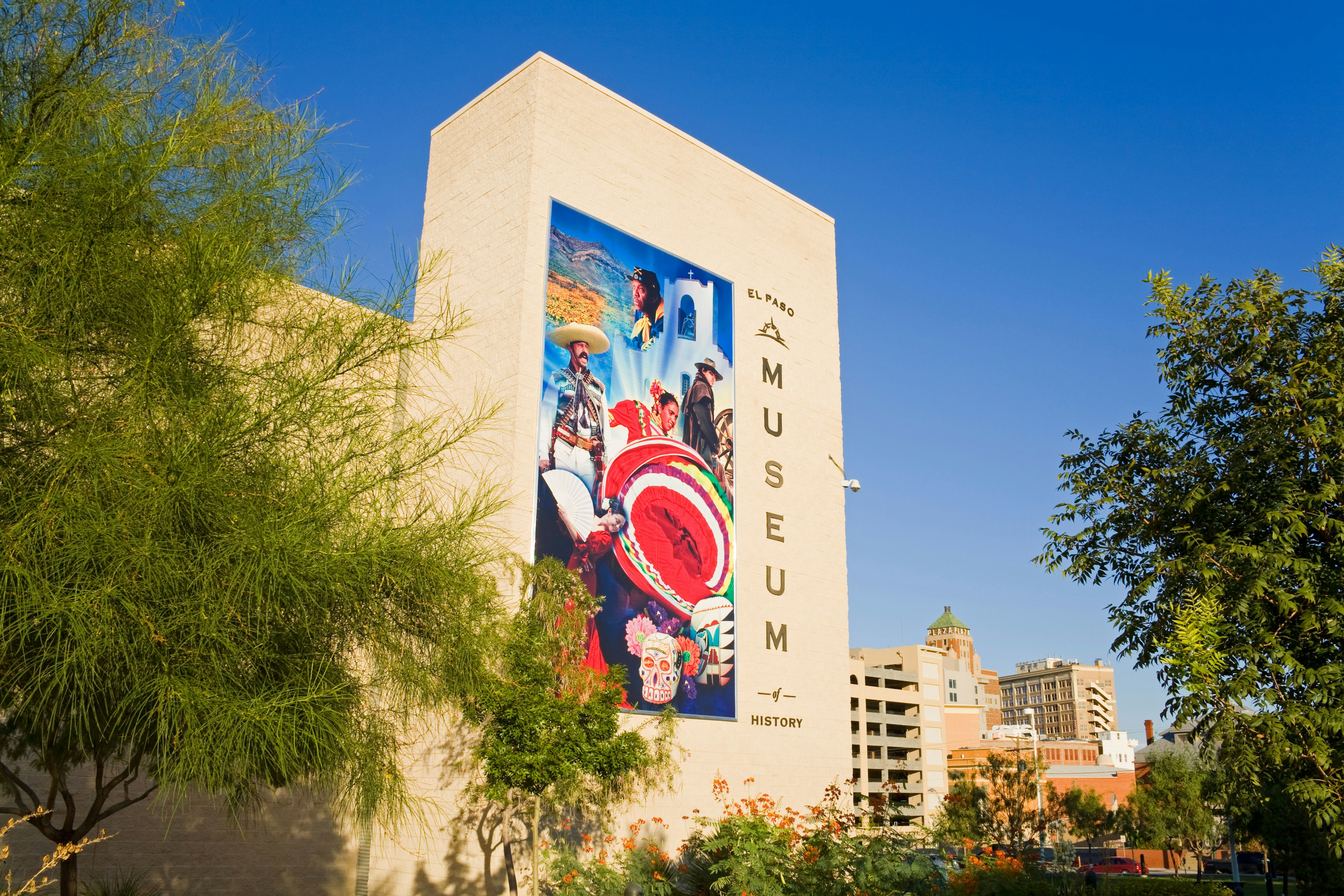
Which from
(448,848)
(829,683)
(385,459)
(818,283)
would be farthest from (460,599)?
(818,283)

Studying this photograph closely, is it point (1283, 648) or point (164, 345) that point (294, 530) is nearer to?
point (164, 345)

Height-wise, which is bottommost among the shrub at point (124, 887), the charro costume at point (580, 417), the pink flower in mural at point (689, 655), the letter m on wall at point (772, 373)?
the shrub at point (124, 887)

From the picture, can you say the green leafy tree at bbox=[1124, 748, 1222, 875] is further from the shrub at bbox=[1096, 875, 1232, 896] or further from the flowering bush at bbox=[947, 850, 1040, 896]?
the flowering bush at bbox=[947, 850, 1040, 896]

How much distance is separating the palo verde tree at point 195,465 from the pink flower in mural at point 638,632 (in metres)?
11.8

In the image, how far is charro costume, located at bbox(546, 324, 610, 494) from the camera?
2105cm

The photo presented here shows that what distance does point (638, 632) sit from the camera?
21062 millimetres

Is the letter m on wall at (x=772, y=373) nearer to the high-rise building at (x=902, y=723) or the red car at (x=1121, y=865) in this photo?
the red car at (x=1121, y=865)

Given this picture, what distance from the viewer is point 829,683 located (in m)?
26.4

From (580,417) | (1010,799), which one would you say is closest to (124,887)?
(580,417)

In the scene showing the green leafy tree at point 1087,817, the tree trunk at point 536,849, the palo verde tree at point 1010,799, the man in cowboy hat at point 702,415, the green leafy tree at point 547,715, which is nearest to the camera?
the green leafy tree at point 547,715

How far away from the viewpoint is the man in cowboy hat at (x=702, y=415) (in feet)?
78.2

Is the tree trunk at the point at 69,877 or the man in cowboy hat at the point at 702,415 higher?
the man in cowboy hat at the point at 702,415

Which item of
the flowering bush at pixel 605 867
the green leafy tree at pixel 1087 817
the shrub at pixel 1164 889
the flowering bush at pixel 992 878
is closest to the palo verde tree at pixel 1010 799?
the shrub at pixel 1164 889

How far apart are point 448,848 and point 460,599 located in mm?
12169
